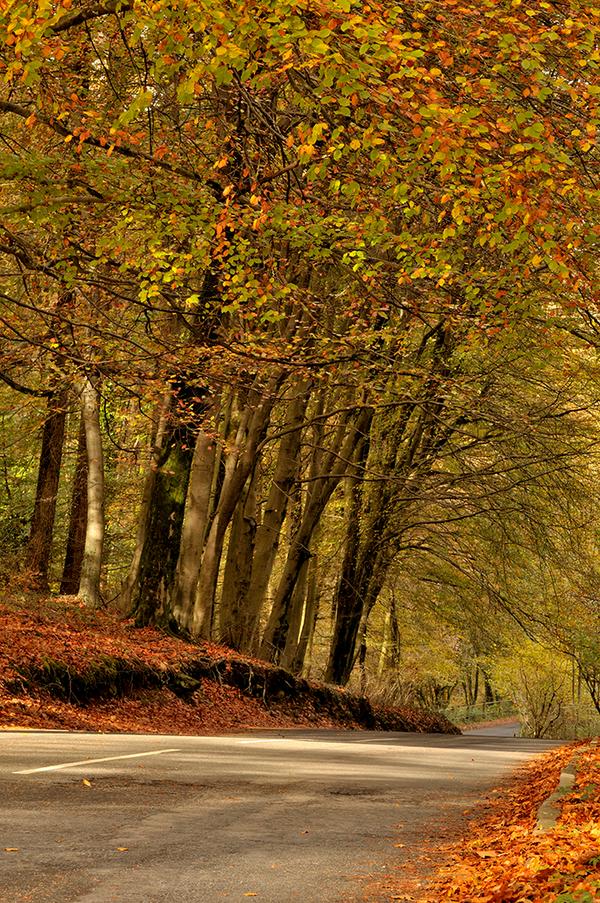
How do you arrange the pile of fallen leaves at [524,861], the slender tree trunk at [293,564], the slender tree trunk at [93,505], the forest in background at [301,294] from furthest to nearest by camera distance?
1. the slender tree trunk at [293,564]
2. the slender tree trunk at [93,505]
3. the forest in background at [301,294]
4. the pile of fallen leaves at [524,861]

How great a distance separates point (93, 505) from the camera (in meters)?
26.2

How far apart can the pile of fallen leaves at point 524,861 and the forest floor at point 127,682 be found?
790cm

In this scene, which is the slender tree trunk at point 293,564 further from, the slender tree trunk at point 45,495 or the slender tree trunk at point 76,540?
the slender tree trunk at point 45,495

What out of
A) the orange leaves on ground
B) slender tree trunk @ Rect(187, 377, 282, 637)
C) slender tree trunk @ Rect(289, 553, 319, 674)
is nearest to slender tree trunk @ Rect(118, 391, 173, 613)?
slender tree trunk @ Rect(187, 377, 282, 637)

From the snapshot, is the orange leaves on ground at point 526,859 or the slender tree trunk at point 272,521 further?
the slender tree trunk at point 272,521

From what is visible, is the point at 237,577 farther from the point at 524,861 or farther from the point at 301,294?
the point at 524,861

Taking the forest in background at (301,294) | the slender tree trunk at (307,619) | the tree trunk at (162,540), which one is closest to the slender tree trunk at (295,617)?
the forest in background at (301,294)

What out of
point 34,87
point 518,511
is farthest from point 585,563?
point 34,87

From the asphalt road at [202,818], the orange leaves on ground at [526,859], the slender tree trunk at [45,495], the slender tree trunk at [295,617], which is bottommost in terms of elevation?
the asphalt road at [202,818]

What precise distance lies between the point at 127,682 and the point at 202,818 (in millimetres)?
11095

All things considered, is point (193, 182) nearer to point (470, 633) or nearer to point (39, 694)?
point (39, 694)

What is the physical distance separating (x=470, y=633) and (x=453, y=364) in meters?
12.9

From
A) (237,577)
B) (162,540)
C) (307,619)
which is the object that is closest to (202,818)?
(162,540)

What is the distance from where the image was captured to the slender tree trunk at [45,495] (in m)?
26.1
